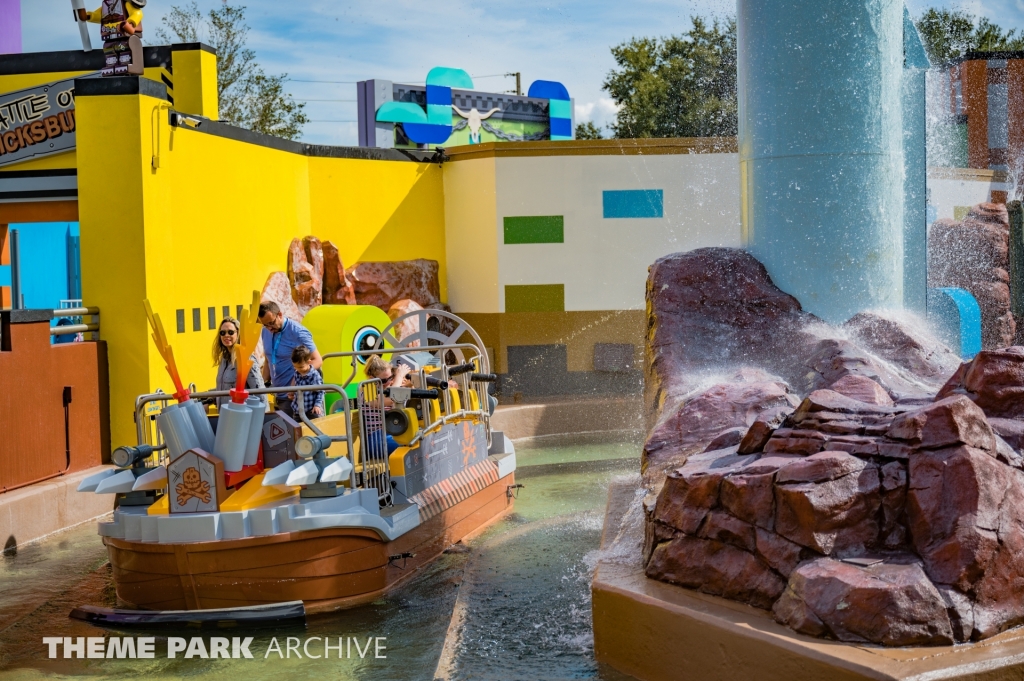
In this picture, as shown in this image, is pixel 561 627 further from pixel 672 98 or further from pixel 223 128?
pixel 672 98

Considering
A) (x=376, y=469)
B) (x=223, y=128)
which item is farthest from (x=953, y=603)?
(x=223, y=128)

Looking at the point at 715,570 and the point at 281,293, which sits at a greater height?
the point at 281,293

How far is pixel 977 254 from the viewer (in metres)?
14.5

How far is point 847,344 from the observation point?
21.5 ft

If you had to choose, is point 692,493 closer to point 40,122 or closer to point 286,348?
point 286,348

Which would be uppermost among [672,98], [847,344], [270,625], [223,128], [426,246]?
[672,98]

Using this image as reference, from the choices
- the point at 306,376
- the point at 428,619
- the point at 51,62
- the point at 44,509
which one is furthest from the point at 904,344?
the point at 51,62

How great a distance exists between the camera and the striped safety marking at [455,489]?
675 centimetres

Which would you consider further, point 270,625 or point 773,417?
point 270,625

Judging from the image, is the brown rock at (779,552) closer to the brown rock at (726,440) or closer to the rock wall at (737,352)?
the brown rock at (726,440)

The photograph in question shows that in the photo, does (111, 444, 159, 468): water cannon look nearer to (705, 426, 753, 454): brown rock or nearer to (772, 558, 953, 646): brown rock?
(705, 426, 753, 454): brown rock

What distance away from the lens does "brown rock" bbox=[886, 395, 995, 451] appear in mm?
3822

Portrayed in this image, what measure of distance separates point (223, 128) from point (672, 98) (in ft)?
85.4

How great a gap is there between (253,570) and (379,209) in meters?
8.89
